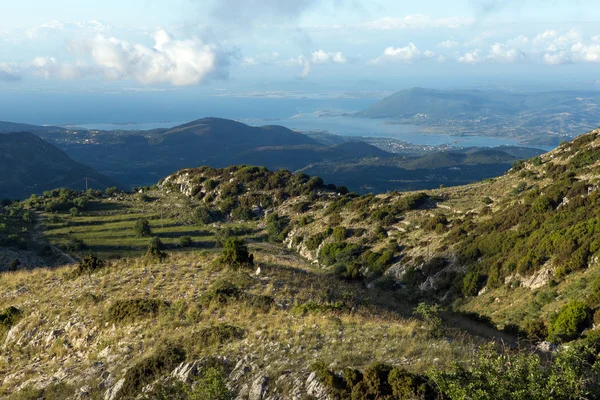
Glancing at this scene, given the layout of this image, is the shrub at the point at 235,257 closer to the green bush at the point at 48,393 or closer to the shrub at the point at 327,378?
the green bush at the point at 48,393

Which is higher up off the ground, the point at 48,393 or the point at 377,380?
the point at 377,380

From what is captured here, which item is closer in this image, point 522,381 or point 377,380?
point 522,381

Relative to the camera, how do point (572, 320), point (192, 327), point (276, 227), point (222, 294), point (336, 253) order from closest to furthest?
point (192, 327), point (222, 294), point (572, 320), point (336, 253), point (276, 227)

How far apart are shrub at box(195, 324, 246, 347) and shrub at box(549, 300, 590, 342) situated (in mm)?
12483

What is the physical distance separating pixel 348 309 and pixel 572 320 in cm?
962

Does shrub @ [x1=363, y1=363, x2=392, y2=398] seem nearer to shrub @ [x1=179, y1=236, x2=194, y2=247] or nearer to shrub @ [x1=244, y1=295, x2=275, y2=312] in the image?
shrub @ [x1=244, y1=295, x2=275, y2=312]

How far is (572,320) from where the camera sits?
59.8 feet

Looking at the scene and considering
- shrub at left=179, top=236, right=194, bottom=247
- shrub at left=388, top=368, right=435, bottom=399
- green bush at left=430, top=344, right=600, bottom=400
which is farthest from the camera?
shrub at left=179, top=236, right=194, bottom=247

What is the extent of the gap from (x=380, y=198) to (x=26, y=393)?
43.4 metres

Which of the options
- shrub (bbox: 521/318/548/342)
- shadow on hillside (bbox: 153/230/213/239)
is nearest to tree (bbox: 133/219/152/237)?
shadow on hillside (bbox: 153/230/213/239)

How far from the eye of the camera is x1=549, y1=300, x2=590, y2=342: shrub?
58.7ft

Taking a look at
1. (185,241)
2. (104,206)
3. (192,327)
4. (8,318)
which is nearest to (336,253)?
(185,241)

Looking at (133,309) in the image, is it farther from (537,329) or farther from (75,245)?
(75,245)

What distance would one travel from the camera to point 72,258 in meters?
40.2
